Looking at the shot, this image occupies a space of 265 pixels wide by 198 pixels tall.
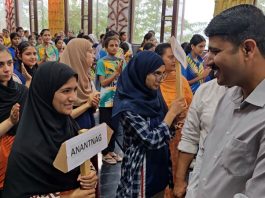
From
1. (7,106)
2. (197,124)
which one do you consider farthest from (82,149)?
(7,106)

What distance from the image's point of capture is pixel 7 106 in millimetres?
1839

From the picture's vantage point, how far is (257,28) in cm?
82

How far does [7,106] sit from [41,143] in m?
0.72

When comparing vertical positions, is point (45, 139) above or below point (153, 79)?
below

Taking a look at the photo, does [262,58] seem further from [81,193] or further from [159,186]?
[159,186]

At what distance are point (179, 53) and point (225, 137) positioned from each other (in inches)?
30.4

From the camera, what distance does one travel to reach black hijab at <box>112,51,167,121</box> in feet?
5.02

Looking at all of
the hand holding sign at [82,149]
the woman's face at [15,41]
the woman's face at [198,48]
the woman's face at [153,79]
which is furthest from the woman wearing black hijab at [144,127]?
the woman's face at [15,41]

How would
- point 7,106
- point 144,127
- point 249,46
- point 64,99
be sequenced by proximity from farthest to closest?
point 7,106 → point 144,127 → point 64,99 → point 249,46

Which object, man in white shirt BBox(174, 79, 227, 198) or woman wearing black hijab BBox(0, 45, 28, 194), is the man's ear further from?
woman wearing black hijab BBox(0, 45, 28, 194)

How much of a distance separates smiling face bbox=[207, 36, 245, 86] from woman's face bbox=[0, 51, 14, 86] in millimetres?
1413

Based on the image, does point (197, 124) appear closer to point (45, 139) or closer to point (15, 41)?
point (45, 139)

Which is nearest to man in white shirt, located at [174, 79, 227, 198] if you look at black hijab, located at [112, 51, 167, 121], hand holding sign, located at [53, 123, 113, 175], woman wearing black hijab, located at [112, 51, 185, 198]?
woman wearing black hijab, located at [112, 51, 185, 198]

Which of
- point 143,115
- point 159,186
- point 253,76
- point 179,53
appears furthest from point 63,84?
point 253,76
